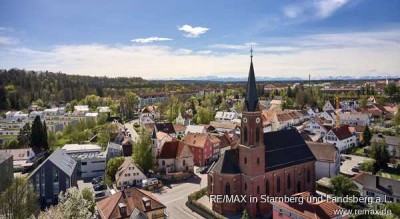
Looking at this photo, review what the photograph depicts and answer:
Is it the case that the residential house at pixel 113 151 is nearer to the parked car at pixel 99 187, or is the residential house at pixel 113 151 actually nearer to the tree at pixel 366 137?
the parked car at pixel 99 187

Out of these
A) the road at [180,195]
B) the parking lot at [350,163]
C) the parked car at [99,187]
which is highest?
A: the parking lot at [350,163]

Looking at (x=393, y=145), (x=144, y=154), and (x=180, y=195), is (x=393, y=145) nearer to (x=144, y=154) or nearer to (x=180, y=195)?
(x=180, y=195)

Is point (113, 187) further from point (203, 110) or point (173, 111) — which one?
point (173, 111)

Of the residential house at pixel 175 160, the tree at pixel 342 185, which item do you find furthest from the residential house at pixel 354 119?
the residential house at pixel 175 160

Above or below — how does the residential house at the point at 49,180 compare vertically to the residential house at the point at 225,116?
below

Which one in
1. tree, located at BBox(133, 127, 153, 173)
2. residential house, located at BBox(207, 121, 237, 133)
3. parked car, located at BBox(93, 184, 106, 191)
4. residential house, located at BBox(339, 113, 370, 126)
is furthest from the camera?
residential house, located at BBox(339, 113, 370, 126)

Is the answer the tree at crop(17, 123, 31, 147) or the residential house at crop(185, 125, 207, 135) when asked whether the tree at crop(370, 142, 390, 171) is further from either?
the tree at crop(17, 123, 31, 147)

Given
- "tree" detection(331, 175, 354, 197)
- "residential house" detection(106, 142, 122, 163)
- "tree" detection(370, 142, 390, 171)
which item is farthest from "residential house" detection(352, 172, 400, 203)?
"residential house" detection(106, 142, 122, 163)
